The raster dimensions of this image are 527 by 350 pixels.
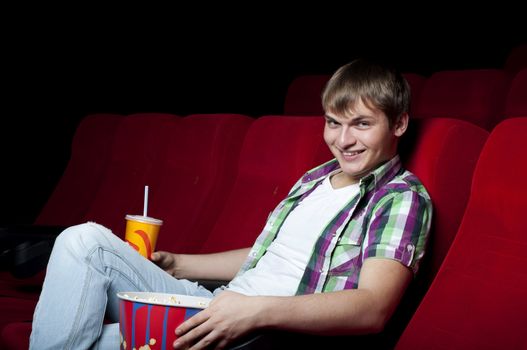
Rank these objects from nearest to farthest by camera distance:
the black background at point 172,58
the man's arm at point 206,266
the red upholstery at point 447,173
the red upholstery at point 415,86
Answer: the red upholstery at point 447,173
the man's arm at point 206,266
the red upholstery at point 415,86
the black background at point 172,58

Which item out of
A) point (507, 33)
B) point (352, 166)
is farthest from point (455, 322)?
point (507, 33)

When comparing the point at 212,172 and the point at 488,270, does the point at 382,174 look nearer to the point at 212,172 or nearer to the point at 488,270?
the point at 488,270

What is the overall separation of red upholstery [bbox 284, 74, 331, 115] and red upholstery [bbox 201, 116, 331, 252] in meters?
0.77

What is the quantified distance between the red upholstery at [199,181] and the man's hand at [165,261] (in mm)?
443

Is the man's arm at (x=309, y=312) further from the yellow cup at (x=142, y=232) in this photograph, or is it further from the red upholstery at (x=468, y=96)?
the red upholstery at (x=468, y=96)

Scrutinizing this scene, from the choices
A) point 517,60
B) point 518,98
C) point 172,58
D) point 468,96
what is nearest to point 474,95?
point 468,96

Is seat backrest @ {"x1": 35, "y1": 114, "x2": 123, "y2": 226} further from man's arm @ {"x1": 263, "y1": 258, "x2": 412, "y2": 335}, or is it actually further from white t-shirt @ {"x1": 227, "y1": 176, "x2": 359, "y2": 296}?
man's arm @ {"x1": 263, "y1": 258, "x2": 412, "y2": 335}

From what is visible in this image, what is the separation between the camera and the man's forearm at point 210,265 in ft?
3.96

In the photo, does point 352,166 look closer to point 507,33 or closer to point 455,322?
point 455,322

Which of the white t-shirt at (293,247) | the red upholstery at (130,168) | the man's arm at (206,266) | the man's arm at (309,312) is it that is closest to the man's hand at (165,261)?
the man's arm at (206,266)

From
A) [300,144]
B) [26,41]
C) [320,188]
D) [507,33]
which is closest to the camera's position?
[320,188]

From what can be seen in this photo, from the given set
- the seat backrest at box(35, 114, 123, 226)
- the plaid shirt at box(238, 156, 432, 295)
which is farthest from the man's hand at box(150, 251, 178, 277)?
the seat backrest at box(35, 114, 123, 226)

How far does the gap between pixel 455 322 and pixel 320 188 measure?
31cm

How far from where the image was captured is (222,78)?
10.8ft
